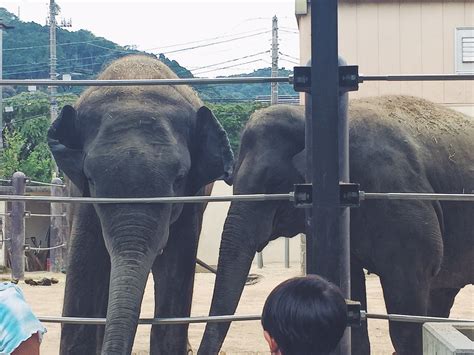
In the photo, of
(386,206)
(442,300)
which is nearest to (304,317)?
(386,206)

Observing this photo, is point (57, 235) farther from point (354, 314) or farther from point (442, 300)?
point (354, 314)

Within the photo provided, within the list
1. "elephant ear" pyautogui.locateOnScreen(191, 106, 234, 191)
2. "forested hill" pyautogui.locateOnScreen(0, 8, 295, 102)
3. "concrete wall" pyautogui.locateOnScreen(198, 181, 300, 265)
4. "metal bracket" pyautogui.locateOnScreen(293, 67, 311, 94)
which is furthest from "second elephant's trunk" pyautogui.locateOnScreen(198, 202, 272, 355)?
"forested hill" pyautogui.locateOnScreen(0, 8, 295, 102)

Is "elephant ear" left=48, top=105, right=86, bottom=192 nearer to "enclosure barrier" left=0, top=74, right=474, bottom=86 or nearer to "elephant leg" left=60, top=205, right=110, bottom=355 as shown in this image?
"elephant leg" left=60, top=205, right=110, bottom=355

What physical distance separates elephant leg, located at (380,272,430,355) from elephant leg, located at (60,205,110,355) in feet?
4.25

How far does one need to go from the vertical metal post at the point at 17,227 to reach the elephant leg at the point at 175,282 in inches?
275

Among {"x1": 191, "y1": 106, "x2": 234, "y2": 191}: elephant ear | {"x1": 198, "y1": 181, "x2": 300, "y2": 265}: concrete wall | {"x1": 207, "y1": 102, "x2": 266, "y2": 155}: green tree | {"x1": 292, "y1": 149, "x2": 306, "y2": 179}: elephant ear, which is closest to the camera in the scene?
{"x1": 191, "y1": 106, "x2": 234, "y2": 191}: elephant ear

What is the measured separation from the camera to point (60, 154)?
3.77m

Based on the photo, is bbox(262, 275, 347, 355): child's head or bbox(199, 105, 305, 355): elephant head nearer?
bbox(262, 275, 347, 355): child's head

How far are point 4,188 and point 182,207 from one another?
398 inches

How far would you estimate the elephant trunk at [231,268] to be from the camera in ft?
10.9

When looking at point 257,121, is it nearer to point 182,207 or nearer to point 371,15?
point 182,207

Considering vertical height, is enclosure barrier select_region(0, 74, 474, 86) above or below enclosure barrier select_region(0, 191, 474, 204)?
above

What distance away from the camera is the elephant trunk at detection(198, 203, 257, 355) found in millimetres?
3336

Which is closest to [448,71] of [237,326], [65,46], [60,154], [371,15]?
[371,15]
